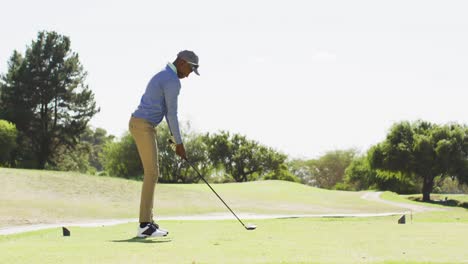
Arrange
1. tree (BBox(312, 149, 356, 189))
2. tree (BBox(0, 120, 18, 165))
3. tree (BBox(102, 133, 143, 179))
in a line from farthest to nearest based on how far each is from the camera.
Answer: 1. tree (BBox(312, 149, 356, 189))
2. tree (BBox(102, 133, 143, 179))
3. tree (BBox(0, 120, 18, 165))

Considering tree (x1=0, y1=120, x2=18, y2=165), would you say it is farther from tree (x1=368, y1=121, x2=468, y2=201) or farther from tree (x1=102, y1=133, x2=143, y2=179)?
tree (x1=368, y1=121, x2=468, y2=201)

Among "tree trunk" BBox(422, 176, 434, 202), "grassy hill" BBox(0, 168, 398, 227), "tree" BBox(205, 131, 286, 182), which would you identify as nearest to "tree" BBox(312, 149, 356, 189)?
"tree" BBox(205, 131, 286, 182)

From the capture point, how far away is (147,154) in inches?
336

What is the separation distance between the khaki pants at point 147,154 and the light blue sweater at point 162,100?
0.35ft

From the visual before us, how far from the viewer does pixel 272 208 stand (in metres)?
33.1

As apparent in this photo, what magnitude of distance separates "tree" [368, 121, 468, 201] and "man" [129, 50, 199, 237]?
59.0 meters

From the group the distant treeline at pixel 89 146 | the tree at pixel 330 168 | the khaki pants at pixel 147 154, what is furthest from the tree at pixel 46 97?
the khaki pants at pixel 147 154

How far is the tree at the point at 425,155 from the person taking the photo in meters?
64.1

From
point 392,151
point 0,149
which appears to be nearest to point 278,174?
point 392,151

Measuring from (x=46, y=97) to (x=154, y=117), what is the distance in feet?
209

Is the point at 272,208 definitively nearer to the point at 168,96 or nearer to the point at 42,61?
the point at 168,96

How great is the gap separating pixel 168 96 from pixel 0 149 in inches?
2049

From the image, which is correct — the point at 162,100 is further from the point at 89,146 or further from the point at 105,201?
the point at 89,146

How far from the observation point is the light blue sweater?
329 inches
